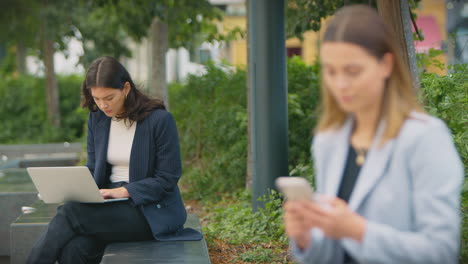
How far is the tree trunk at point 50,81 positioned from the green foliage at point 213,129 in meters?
6.84

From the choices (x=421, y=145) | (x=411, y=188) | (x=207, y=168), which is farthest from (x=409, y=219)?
(x=207, y=168)

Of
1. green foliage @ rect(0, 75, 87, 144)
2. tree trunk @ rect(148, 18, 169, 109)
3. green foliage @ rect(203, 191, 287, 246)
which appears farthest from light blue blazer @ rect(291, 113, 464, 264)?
green foliage @ rect(0, 75, 87, 144)

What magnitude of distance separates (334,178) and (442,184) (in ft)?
1.13

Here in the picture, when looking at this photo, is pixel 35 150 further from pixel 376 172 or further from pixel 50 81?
pixel 376 172

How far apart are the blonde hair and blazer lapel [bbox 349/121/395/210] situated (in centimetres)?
2

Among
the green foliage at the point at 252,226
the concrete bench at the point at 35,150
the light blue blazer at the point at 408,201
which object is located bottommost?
the concrete bench at the point at 35,150

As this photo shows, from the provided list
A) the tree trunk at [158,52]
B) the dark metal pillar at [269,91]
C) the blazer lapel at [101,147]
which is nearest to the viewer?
the blazer lapel at [101,147]

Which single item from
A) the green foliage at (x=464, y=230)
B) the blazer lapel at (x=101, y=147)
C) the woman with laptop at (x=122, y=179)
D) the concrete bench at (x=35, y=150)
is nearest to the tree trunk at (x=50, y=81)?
the concrete bench at (x=35, y=150)

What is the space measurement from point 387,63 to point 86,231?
8.73 feet

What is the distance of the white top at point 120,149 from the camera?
428 cm

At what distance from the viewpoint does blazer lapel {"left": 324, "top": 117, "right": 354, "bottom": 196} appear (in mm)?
1987

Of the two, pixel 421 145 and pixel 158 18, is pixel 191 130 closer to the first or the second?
pixel 158 18

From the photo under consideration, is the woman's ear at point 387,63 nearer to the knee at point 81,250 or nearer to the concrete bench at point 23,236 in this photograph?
the knee at point 81,250

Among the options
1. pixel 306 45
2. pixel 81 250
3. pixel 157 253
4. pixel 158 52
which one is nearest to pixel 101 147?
pixel 81 250
